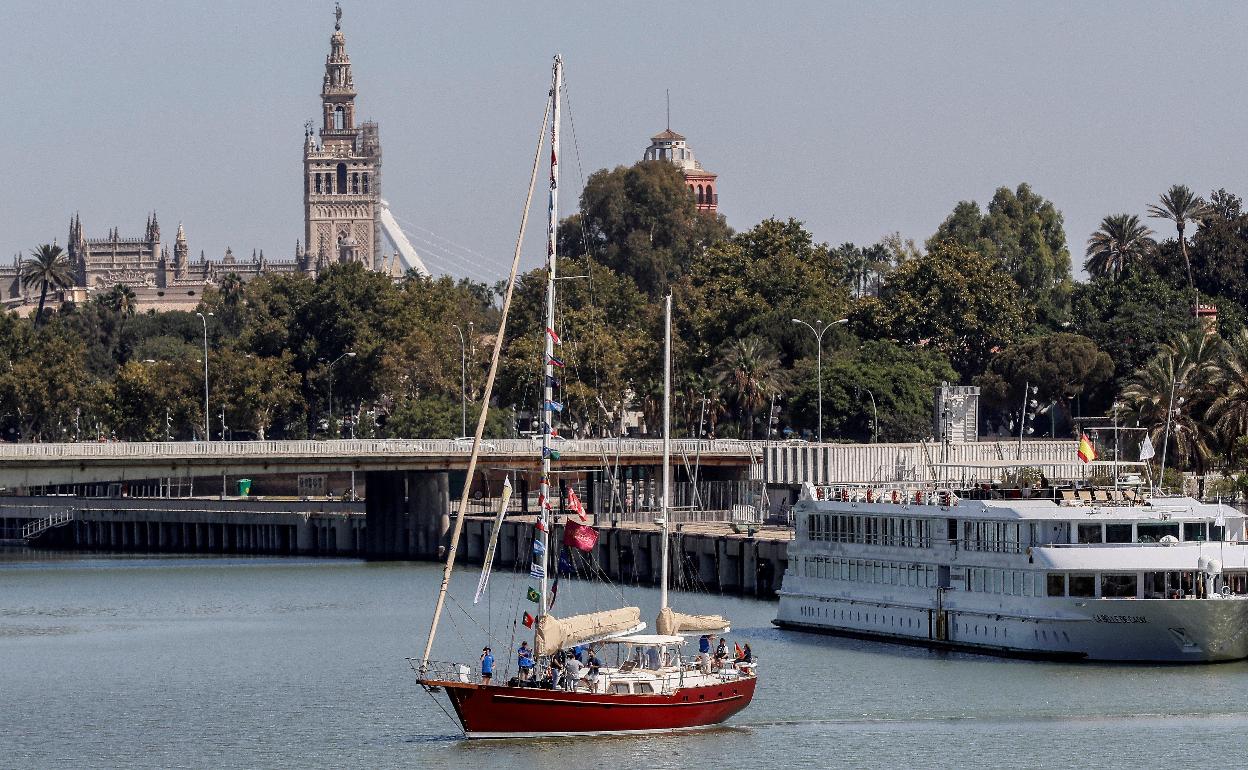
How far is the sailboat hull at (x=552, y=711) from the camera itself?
6050 centimetres

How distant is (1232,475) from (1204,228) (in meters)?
75.2

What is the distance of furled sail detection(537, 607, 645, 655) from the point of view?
2406 inches

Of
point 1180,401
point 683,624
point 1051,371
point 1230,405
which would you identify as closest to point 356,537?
point 1051,371

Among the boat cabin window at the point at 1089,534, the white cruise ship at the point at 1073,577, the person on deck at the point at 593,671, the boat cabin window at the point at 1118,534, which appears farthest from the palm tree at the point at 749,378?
the person on deck at the point at 593,671

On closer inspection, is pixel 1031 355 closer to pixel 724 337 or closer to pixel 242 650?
pixel 724 337

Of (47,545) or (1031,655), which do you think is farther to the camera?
(47,545)

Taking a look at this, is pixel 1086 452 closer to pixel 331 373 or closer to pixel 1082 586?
pixel 1082 586

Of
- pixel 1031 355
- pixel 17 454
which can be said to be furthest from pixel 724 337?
pixel 17 454

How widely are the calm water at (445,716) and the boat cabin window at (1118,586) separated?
227 cm

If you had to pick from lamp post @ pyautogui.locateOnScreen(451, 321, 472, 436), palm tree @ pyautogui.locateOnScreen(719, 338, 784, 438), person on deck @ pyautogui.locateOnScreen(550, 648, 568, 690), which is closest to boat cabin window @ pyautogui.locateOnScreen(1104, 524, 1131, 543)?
person on deck @ pyautogui.locateOnScreen(550, 648, 568, 690)

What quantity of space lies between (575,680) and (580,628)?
1.61 m

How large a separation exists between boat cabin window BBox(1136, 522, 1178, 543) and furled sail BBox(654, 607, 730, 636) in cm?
1535

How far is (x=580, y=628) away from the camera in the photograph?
62.0m

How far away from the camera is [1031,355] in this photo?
532ft
